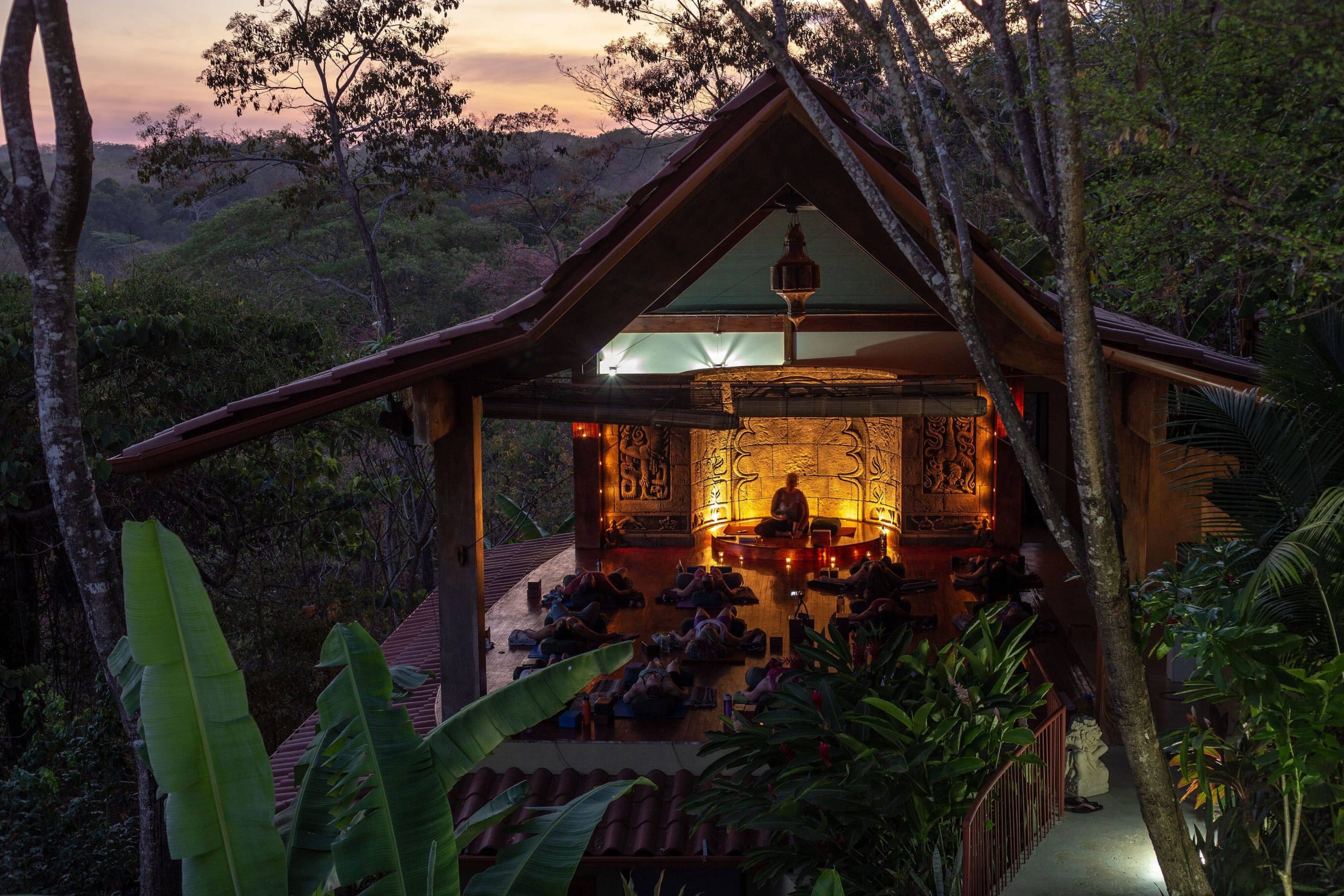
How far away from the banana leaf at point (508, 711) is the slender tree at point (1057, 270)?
2.03 meters

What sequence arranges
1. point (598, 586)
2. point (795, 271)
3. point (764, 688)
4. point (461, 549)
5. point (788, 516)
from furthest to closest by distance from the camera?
point (788, 516) → point (598, 586) → point (764, 688) → point (795, 271) → point (461, 549)

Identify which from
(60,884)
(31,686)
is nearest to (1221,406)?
(60,884)

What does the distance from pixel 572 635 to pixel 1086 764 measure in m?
4.86

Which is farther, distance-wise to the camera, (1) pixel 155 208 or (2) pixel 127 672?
(1) pixel 155 208

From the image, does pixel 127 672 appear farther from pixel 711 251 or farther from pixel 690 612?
pixel 690 612

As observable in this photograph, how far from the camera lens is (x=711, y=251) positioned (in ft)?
25.0

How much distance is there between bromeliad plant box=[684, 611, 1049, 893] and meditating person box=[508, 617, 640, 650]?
4089 mm

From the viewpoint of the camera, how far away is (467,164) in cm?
1931

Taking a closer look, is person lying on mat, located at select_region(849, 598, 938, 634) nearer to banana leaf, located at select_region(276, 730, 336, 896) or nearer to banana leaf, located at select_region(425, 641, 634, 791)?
banana leaf, located at select_region(425, 641, 634, 791)

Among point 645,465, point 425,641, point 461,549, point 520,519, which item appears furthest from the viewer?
point 520,519

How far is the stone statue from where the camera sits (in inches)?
268

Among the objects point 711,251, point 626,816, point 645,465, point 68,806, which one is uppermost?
point 711,251

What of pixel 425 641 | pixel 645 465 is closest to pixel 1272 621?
pixel 425 641

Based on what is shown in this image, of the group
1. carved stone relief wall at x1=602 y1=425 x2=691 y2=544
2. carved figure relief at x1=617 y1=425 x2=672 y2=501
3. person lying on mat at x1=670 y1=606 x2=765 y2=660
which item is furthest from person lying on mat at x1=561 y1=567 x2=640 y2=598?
carved figure relief at x1=617 y1=425 x2=672 y2=501
